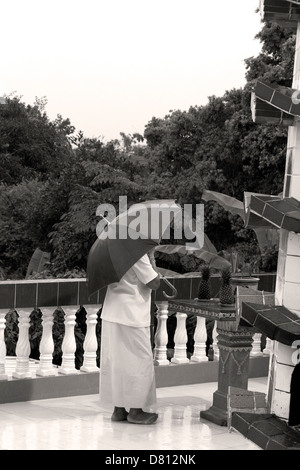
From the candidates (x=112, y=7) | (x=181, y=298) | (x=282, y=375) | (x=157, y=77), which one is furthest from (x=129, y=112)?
(x=282, y=375)

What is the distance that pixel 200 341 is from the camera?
8.59 metres

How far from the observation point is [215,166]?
19.3 metres

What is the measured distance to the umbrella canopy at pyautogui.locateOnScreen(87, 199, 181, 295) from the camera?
21.5ft

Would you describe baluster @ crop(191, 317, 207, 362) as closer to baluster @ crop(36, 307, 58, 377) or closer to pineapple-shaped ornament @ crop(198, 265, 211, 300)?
pineapple-shaped ornament @ crop(198, 265, 211, 300)

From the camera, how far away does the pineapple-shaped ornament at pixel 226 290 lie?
7230 millimetres

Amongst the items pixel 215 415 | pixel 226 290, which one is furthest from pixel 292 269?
pixel 226 290

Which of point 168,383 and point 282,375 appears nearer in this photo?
point 282,375

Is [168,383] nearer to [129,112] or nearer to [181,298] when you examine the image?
[181,298]

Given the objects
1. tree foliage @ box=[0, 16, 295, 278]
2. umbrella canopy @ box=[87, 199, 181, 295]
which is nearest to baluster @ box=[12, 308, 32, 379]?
umbrella canopy @ box=[87, 199, 181, 295]

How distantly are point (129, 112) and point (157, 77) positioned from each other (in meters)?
2.71

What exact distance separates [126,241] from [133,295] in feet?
1.32

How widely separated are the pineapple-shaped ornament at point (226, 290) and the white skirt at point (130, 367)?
810 millimetres

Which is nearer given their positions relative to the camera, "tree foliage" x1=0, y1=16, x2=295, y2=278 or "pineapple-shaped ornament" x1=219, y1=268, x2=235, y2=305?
"pineapple-shaped ornament" x1=219, y1=268, x2=235, y2=305

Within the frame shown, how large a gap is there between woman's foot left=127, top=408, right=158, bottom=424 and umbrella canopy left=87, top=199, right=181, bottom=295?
94cm
